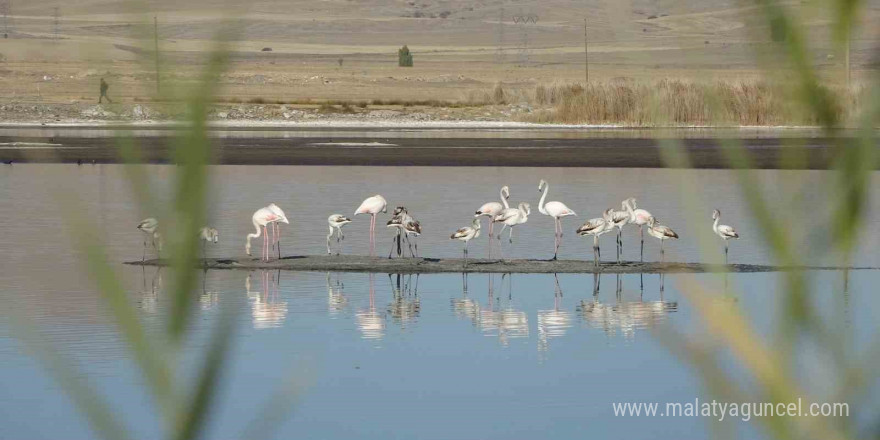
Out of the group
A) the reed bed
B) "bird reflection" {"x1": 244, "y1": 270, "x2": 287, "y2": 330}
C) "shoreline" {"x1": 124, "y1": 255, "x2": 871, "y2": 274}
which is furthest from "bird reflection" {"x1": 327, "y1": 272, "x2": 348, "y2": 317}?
the reed bed

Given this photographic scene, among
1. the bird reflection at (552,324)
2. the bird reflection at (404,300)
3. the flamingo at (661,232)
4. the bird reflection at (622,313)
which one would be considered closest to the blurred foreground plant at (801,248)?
the bird reflection at (552,324)

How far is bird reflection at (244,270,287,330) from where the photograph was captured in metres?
13.1

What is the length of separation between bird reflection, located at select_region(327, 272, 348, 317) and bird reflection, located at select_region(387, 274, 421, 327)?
49cm

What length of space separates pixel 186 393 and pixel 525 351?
10.1 m

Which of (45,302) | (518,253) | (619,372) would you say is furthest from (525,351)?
(518,253)

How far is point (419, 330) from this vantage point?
12758mm

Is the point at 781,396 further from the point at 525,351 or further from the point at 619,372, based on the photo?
the point at 525,351

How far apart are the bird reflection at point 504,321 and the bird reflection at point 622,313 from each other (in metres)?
0.63

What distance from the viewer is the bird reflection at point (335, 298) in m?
14.0

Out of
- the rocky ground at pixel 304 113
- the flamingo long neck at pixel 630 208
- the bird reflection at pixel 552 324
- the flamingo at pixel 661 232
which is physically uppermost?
the rocky ground at pixel 304 113

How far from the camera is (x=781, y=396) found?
161 cm

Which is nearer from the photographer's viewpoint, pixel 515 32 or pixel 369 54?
pixel 369 54

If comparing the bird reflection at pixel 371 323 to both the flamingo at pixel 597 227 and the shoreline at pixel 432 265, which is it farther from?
the flamingo at pixel 597 227

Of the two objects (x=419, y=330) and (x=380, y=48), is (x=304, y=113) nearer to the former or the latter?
(x=419, y=330)
